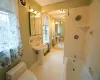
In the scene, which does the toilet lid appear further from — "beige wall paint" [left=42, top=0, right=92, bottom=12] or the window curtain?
"beige wall paint" [left=42, top=0, right=92, bottom=12]

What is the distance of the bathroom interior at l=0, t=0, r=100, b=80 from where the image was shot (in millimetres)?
1379

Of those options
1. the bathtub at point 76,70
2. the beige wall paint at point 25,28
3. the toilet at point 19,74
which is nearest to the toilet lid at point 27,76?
the toilet at point 19,74

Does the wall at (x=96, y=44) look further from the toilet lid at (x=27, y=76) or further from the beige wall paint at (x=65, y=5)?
the toilet lid at (x=27, y=76)

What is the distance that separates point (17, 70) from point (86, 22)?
99.0 inches

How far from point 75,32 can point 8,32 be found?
7.19 ft

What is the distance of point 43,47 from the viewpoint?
8.50ft

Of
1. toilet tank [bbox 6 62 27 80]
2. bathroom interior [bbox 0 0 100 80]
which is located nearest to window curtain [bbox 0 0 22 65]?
bathroom interior [bbox 0 0 100 80]

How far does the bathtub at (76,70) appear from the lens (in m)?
2.04

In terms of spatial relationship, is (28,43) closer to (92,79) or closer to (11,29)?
(11,29)

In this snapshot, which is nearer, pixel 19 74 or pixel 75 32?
pixel 19 74

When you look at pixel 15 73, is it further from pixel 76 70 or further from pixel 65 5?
pixel 65 5

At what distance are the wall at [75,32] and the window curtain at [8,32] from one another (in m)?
1.88

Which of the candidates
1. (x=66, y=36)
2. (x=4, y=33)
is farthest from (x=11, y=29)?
(x=66, y=36)

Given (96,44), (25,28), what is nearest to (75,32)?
(96,44)
